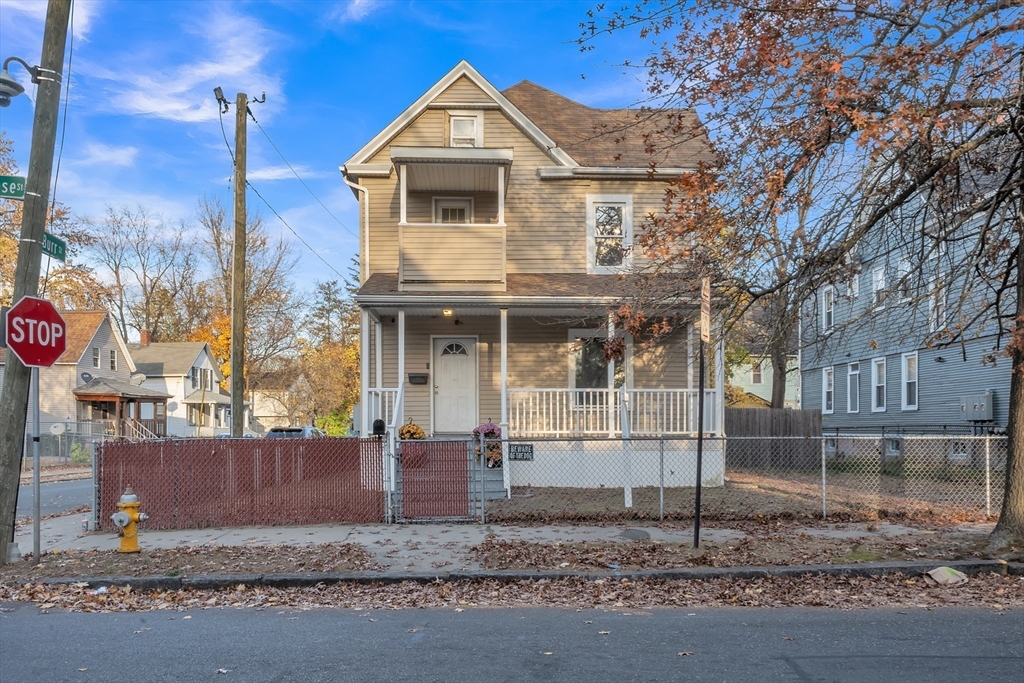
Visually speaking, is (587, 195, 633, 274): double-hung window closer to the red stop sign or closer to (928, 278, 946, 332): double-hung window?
(928, 278, 946, 332): double-hung window

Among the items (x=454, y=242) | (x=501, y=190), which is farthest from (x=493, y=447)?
(x=501, y=190)

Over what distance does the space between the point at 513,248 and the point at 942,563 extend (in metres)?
10.6

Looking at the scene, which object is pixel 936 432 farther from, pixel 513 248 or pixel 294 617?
pixel 294 617

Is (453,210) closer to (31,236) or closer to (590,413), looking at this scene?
(590,413)

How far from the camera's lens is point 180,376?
4684cm

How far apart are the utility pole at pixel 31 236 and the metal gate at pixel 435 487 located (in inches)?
174

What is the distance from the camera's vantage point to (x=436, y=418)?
1631 centimetres

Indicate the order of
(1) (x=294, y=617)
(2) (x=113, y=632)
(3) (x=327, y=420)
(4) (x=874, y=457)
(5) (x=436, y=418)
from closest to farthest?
1. (2) (x=113, y=632)
2. (1) (x=294, y=617)
3. (4) (x=874, y=457)
4. (5) (x=436, y=418)
5. (3) (x=327, y=420)

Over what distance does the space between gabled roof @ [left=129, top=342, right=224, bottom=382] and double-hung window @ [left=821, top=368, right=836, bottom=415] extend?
116 feet

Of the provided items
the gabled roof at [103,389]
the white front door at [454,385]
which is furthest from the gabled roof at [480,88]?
the gabled roof at [103,389]

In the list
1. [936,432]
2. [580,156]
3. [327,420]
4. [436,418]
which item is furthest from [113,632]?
[327,420]

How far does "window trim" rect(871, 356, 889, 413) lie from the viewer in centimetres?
2403

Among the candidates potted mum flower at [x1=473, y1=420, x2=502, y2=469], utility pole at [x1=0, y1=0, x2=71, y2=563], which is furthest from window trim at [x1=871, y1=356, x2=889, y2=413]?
utility pole at [x1=0, y1=0, x2=71, y2=563]

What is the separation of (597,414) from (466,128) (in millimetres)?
6934
